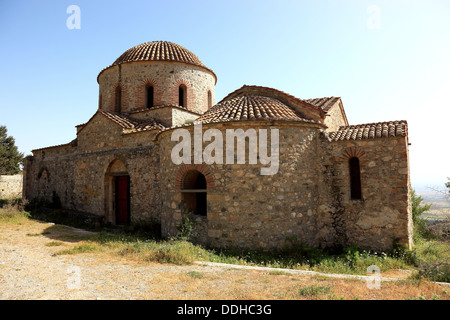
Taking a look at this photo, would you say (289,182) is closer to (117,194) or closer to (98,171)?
(117,194)

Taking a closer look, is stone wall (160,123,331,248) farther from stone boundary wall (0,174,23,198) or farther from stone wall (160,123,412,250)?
stone boundary wall (0,174,23,198)

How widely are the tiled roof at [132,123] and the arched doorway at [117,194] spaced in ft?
5.07

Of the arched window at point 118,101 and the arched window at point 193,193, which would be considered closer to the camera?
the arched window at point 193,193

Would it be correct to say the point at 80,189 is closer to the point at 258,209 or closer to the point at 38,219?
the point at 38,219

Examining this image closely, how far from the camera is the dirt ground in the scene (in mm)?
4316

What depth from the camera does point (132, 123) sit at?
39.5 feet

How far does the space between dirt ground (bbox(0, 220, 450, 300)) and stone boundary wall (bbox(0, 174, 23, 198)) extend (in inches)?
763

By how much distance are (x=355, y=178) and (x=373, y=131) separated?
1.49 meters

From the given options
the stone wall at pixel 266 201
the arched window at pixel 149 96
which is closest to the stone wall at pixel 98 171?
the arched window at pixel 149 96

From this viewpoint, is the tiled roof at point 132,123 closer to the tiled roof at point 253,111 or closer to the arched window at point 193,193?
the arched window at point 193,193

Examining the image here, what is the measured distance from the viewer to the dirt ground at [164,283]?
4316 millimetres

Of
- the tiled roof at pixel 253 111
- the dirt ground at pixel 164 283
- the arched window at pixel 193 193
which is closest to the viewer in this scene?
the dirt ground at pixel 164 283

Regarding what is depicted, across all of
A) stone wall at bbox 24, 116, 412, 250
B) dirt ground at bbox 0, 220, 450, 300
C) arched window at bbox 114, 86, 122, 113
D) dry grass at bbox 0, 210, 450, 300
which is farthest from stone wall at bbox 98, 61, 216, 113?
dirt ground at bbox 0, 220, 450, 300
